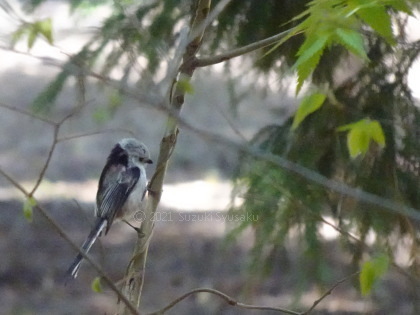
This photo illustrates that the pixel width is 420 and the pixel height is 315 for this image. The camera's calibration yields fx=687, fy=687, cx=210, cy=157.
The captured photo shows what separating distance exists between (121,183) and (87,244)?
0.43 ft

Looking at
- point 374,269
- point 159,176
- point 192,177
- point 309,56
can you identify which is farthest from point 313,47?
point 192,177

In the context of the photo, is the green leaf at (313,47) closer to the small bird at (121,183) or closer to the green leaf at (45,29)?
the green leaf at (45,29)

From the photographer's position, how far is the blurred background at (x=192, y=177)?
62.1 inches

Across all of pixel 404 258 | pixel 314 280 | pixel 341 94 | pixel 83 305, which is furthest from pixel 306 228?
pixel 83 305

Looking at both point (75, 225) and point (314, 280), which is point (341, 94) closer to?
point (314, 280)

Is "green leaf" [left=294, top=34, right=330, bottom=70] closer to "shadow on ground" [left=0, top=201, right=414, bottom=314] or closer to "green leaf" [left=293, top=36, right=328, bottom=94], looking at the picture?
"green leaf" [left=293, top=36, right=328, bottom=94]

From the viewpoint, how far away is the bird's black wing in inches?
51.4

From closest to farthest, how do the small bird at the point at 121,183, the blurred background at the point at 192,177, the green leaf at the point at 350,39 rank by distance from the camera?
the green leaf at the point at 350,39 < the small bird at the point at 121,183 < the blurred background at the point at 192,177

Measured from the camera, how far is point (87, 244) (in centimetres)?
126

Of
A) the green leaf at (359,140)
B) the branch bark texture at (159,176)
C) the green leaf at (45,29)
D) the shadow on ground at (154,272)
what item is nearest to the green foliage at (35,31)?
the green leaf at (45,29)

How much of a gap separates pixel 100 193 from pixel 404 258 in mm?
1923

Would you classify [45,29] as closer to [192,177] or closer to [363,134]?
[363,134]

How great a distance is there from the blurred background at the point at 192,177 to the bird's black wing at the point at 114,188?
97 millimetres

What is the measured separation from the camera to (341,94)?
1820 mm
